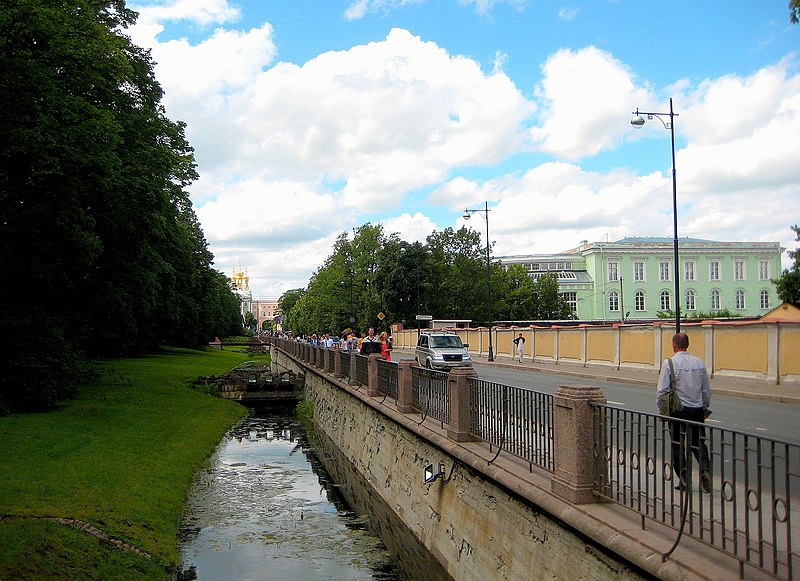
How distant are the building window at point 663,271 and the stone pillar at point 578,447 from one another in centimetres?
9943

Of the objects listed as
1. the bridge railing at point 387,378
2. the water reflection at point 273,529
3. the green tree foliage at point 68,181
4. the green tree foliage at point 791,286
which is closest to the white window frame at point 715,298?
the green tree foliage at point 791,286

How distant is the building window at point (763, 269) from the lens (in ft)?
328

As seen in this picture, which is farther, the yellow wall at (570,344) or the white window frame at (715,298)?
the white window frame at (715,298)

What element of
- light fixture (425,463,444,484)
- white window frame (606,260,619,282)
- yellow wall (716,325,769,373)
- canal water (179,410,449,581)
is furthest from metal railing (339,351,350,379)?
white window frame (606,260,619,282)

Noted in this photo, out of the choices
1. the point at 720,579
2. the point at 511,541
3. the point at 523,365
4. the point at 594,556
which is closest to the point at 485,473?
the point at 511,541

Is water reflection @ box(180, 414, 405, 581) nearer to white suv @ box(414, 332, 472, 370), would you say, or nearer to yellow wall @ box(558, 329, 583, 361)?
white suv @ box(414, 332, 472, 370)

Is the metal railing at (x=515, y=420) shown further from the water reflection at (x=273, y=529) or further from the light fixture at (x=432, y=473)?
the water reflection at (x=273, y=529)

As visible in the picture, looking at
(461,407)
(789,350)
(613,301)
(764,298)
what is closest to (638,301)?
(613,301)

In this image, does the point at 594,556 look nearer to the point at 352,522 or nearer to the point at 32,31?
the point at 352,522

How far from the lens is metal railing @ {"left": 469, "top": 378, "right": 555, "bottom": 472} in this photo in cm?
782

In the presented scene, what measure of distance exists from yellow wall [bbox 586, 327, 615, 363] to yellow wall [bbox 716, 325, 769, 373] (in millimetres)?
7369

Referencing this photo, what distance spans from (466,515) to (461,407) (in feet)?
5.17

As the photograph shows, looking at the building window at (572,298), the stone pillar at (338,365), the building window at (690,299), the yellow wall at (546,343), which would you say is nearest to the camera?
the stone pillar at (338,365)

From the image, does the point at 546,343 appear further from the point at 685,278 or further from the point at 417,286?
the point at 685,278
